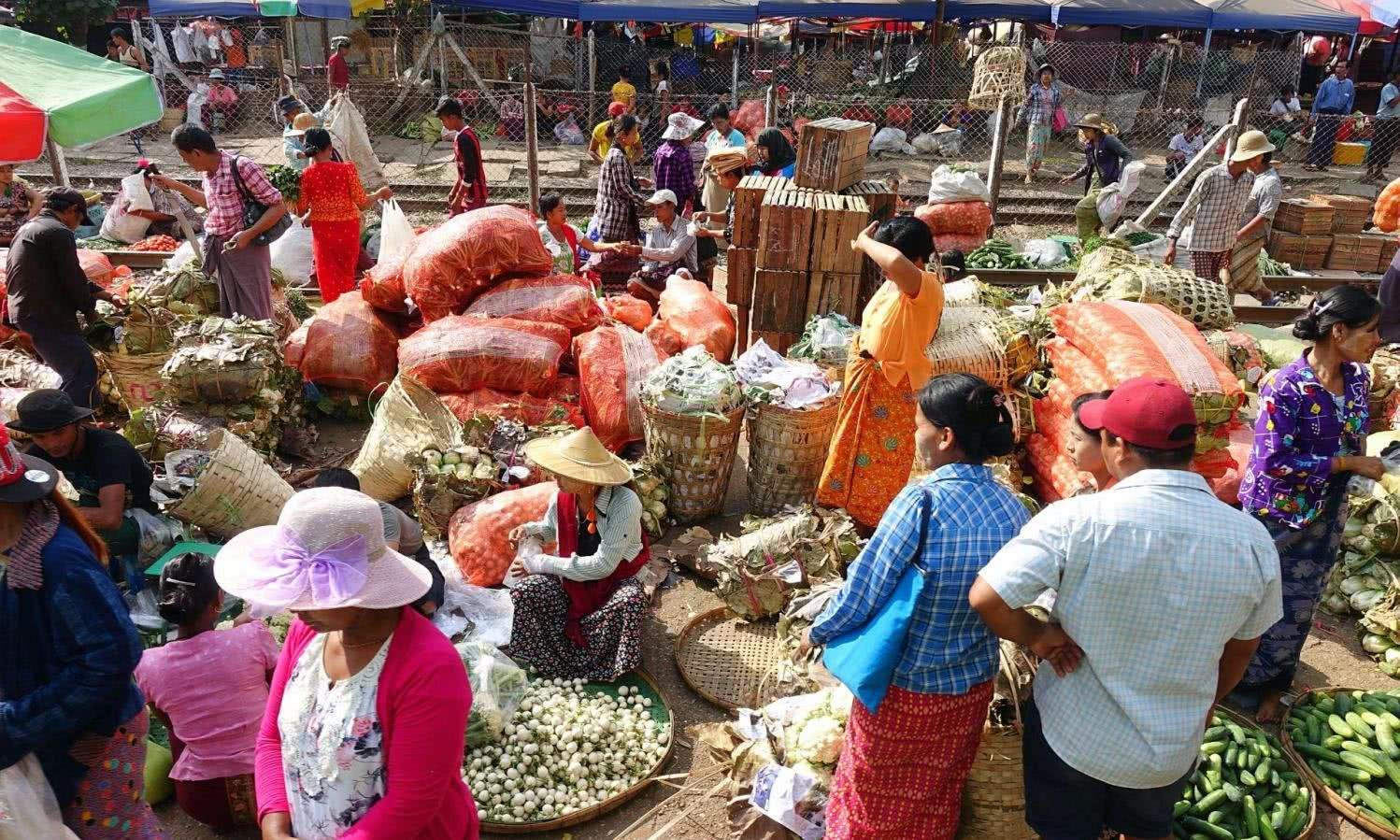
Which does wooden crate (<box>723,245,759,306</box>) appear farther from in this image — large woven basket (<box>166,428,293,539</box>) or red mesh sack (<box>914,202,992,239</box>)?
large woven basket (<box>166,428,293,539</box>)

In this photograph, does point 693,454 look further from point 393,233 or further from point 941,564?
point 393,233

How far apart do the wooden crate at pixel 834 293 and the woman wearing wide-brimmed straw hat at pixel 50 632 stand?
408cm

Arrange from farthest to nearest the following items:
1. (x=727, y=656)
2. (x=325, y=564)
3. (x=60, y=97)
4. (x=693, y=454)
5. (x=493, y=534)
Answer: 1. (x=60, y=97)
2. (x=693, y=454)
3. (x=493, y=534)
4. (x=727, y=656)
5. (x=325, y=564)

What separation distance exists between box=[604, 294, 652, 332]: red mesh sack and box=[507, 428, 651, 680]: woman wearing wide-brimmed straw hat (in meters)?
2.80

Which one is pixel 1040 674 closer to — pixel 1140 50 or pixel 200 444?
pixel 200 444

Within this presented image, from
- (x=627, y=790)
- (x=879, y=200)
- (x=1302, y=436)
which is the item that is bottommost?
(x=627, y=790)

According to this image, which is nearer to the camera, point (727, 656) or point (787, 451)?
point (727, 656)

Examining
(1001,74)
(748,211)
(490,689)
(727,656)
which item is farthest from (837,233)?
(1001,74)

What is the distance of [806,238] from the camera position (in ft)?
18.3

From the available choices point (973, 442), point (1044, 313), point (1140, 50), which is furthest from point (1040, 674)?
point (1140, 50)

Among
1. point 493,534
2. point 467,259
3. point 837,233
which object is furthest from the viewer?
point 467,259

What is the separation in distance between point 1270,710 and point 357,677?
3.49 meters

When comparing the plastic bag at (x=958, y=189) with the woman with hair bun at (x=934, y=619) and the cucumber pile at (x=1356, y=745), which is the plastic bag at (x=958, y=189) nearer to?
the cucumber pile at (x=1356, y=745)

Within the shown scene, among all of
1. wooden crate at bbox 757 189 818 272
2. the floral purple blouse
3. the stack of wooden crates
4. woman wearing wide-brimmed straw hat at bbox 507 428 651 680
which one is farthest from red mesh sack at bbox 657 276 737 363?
the floral purple blouse
